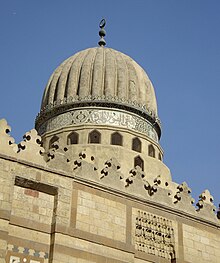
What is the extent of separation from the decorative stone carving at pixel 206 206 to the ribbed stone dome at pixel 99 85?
17.4ft

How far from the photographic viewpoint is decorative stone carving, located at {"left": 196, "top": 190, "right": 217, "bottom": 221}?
13.4 m

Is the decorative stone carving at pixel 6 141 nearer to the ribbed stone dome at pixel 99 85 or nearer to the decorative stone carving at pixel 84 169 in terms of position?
the decorative stone carving at pixel 84 169

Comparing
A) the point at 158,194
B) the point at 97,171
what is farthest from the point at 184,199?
the point at 97,171

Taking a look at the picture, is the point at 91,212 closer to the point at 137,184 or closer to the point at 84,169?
the point at 84,169

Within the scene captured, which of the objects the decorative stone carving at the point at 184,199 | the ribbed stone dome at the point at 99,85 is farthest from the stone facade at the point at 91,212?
the ribbed stone dome at the point at 99,85

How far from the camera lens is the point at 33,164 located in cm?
1108

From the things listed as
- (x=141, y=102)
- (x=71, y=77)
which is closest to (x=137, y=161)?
(x=141, y=102)

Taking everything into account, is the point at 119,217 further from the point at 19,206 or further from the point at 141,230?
the point at 19,206

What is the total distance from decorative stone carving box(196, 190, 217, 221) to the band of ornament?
477cm

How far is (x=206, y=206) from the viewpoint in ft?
44.3

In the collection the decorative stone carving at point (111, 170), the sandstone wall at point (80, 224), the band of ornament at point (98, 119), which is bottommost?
the sandstone wall at point (80, 224)

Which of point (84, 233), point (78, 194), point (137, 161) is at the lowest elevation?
point (84, 233)

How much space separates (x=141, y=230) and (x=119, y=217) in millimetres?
653

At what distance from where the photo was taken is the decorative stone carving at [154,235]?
1205cm
